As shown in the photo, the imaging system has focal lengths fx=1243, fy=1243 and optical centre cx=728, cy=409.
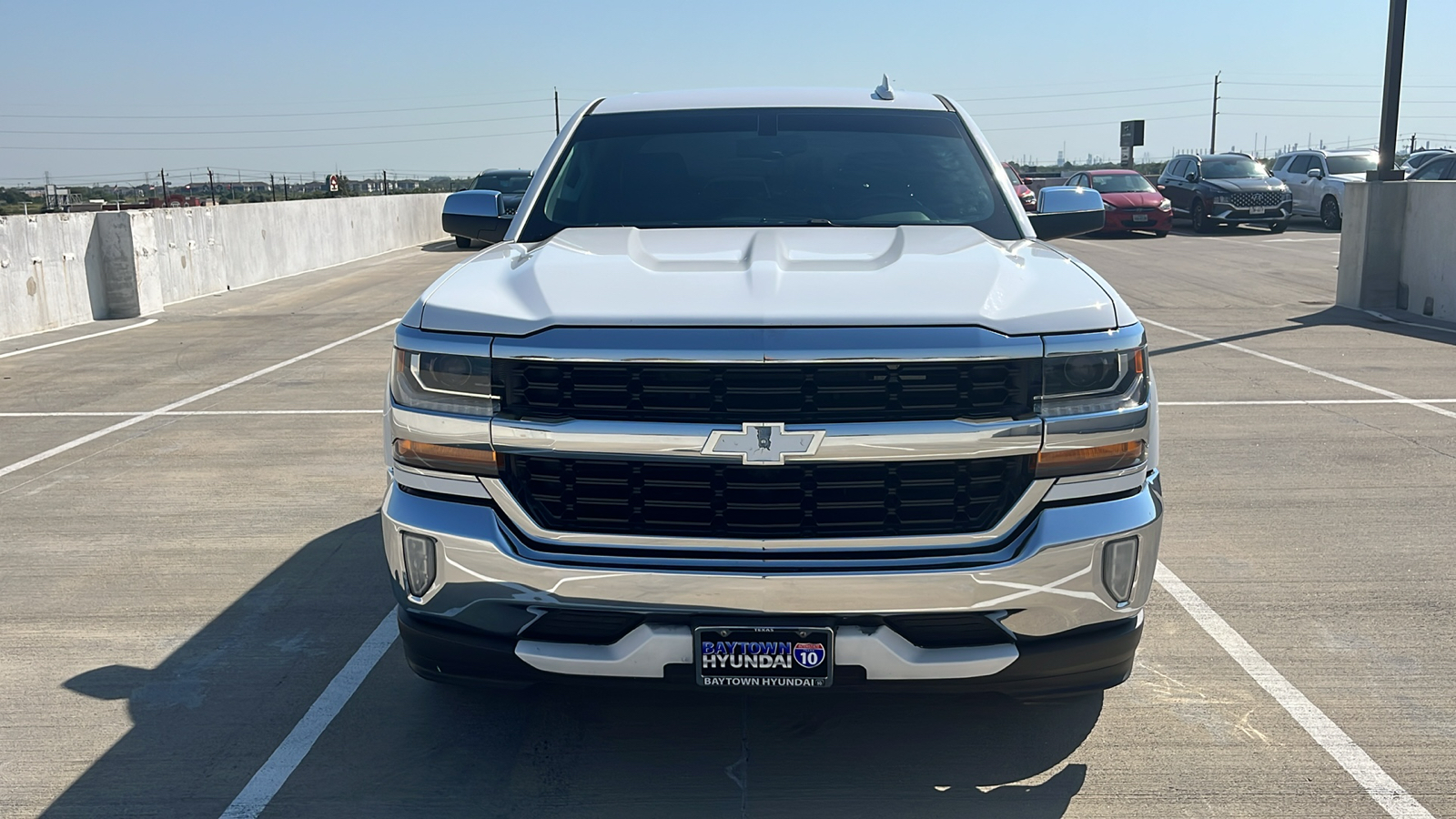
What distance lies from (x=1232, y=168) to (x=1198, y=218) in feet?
4.50

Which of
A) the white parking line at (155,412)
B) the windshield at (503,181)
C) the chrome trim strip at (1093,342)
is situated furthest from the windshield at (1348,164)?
the chrome trim strip at (1093,342)

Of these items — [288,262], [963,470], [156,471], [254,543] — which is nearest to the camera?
[963,470]

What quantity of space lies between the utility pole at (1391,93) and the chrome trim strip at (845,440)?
14092 mm

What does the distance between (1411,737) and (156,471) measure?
638cm

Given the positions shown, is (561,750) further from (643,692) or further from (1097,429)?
(1097,429)

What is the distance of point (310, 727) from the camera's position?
376cm

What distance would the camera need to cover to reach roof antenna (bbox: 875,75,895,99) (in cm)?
512

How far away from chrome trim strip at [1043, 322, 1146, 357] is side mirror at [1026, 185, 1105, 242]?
6.05 feet

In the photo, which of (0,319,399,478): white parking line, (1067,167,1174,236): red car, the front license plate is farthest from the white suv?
the front license plate

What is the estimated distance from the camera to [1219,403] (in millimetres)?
8930

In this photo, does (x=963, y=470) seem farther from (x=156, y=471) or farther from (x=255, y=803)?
(x=156, y=471)

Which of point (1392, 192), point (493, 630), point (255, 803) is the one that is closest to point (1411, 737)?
point (493, 630)

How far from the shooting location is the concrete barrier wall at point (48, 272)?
44.5 feet

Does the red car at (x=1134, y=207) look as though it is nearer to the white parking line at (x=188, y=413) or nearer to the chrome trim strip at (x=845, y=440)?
the white parking line at (x=188, y=413)
